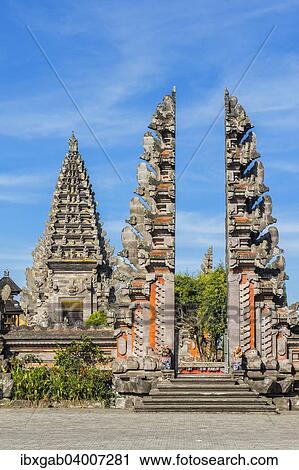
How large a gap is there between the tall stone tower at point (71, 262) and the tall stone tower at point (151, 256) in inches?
1514

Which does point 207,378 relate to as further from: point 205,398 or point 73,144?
point 73,144

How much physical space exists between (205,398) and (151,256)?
199 inches

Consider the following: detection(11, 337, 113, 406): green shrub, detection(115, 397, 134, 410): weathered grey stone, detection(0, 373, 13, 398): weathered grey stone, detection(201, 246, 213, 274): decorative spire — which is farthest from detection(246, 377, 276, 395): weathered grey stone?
detection(201, 246, 213, 274): decorative spire

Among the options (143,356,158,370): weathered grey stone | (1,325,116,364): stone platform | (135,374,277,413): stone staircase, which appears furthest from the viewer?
(1,325,116,364): stone platform

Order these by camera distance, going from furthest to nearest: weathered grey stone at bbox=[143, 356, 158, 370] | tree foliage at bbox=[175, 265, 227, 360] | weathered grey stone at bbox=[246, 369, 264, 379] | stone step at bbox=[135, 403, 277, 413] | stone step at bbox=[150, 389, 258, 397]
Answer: tree foliage at bbox=[175, 265, 227, 360], weathered grey stone at bbox=[143, 356, 158, 370], weathered grey stone at bbox=[246, 369, 264, 379], stone step at bbox=[150, 389, 258, 397], stone step at bbox=[135, 403, 277, 413]

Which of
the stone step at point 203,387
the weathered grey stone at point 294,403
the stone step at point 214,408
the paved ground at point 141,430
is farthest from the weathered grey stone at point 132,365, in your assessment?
the weathered grey stone at point 294,403

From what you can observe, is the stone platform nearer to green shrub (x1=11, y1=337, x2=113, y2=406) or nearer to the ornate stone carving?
green shrub (x1=11, y1=337, x2=113, y2=406)

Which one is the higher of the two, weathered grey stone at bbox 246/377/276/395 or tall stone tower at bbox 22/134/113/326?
tall stone tower at bbox 22/134/113/326

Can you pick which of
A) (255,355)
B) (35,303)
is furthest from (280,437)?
(35,303)

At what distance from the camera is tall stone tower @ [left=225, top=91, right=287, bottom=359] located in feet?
86.5

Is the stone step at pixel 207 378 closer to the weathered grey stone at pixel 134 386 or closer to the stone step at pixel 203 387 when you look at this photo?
the stone step at pixel 203 387

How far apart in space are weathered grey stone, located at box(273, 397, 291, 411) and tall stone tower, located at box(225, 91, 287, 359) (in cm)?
195
